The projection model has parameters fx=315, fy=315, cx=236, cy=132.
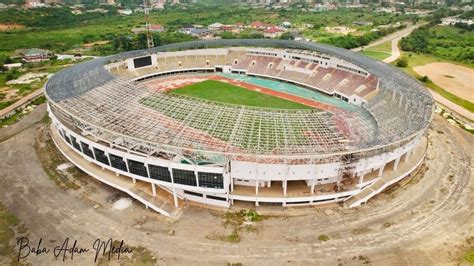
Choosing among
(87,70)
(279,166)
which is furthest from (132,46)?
(279,166)

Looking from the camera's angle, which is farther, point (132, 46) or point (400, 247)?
point (132, 46)

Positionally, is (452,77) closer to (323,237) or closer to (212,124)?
(323,237)

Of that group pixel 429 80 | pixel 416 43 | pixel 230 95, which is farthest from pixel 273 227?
pixel 416 43

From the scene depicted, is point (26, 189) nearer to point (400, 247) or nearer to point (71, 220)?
point (71, 220)

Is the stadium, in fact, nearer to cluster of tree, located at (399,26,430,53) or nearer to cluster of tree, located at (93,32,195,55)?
cluster of tree, located at (93,32,195,55)

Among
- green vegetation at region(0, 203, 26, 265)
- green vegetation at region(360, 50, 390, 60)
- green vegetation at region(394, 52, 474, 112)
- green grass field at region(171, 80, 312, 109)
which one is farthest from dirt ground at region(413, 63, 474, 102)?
green vegetation at region(0, 203, 26, 265)
